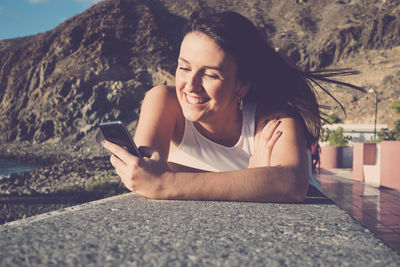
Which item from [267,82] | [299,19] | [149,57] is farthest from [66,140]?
[267,82]

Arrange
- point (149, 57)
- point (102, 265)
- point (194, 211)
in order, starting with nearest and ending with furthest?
point (102, 265) → point (194, 211) → point (149, 57)

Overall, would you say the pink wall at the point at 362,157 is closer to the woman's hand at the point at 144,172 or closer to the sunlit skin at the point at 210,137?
the sunlit skin at the point at 210,137

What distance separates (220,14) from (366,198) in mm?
5557

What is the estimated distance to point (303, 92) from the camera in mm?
2320

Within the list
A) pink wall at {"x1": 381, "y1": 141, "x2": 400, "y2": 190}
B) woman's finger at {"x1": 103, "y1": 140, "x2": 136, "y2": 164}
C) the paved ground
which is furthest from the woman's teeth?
pink wall at {"x1": 381, "y1": 141, "x2": 400, "y2": 190}

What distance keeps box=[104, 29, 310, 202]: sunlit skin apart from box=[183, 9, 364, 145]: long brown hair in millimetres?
77

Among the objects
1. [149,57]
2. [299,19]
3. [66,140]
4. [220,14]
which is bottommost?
[66,140]

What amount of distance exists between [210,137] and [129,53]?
144 feet

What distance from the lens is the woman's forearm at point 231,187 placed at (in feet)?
5.09

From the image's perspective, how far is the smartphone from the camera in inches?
62.4

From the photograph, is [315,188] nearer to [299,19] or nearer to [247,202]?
[247,202]

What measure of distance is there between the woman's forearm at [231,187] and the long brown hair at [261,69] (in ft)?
2.29

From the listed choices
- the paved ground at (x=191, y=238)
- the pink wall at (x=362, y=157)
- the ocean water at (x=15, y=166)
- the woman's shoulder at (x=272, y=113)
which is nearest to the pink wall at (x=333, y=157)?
the pink wall at (x=362, y=157)

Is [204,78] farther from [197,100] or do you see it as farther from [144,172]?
[144,172]
